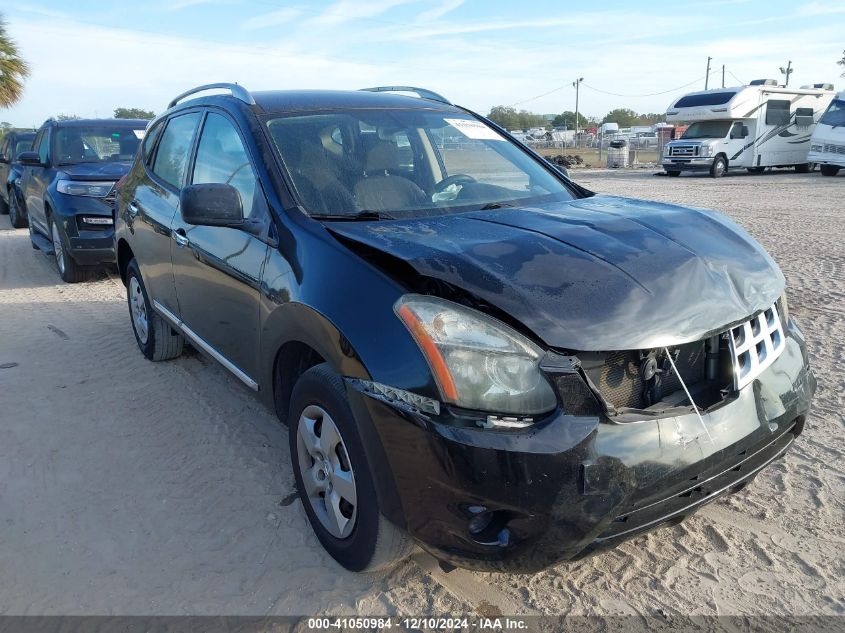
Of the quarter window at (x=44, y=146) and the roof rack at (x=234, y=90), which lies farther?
the quarter window at (x=44, y=146)

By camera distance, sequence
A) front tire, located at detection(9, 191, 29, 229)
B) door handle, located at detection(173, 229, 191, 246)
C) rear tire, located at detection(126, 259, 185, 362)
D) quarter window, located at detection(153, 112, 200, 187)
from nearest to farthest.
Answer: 1. door handle, located at detection(173, 229, 191, 246)
2. quarter window, located at detection(153, 112, 200, 187)
3. rear tire, located at detection(126, 259, 185, 362)
4. front tire, located at detection(9, 191, 29, 229)

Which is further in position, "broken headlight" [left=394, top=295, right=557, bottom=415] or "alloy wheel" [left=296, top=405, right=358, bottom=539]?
"alloy wheel" [left=296, top=405, right=358, bottom=539]

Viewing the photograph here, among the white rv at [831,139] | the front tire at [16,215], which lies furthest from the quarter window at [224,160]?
the white rv at [831,139]

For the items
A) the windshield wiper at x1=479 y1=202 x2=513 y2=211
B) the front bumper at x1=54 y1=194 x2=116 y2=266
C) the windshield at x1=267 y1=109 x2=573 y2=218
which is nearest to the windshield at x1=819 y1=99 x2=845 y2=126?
the windshield at x1=267 y1=109 x2=573 y2=218

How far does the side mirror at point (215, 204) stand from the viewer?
2.89 meters

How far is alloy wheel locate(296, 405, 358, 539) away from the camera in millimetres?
2469

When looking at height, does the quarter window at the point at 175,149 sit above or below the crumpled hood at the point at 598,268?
above

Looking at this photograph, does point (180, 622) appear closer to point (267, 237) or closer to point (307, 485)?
point (307, 485)

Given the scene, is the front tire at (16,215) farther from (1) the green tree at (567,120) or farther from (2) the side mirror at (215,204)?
(1) the green tree at (567,120)

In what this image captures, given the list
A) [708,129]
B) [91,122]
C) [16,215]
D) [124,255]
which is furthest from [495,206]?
[708,129]

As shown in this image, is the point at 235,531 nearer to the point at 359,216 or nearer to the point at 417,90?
the point at 359,216

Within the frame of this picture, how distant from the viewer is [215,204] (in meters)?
2.88

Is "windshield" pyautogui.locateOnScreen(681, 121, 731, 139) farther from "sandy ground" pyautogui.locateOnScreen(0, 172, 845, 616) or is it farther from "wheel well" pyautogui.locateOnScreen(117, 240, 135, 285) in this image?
"wheel well" pyautogui.locateOnScreen(117, 240, 135, 285)

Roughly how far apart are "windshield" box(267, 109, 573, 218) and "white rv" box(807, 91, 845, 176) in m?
20.7
